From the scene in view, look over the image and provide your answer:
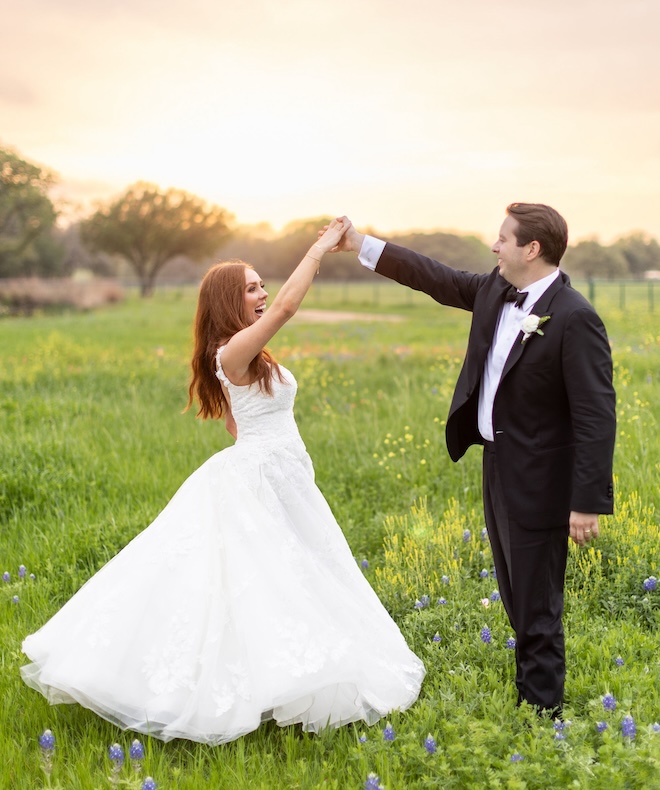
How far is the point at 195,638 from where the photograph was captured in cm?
371

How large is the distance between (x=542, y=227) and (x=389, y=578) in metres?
2.66

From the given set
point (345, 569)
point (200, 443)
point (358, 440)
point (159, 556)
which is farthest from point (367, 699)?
point (200, 443)

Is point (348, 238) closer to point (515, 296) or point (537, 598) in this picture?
point (515, 296)

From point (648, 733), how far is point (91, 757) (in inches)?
95.8

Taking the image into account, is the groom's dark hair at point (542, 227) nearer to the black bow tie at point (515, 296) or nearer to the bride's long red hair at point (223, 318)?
the black bow tie at point (515, 296)

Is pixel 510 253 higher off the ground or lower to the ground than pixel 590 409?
higher

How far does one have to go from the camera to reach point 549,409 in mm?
3518

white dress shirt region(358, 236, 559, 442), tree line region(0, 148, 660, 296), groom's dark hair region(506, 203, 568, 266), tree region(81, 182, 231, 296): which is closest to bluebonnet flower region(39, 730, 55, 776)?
white dress shirt region(358, 236, 559, 442)

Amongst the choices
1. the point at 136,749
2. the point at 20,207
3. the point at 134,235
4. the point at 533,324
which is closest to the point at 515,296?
the point at 533,324

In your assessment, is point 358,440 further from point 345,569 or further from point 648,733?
point 648,733

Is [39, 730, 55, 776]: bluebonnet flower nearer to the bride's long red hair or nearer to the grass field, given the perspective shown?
the grass field

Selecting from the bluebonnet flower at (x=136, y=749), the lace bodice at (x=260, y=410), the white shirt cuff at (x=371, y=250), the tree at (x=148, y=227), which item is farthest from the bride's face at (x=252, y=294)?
the tree at (x=148, y=227)

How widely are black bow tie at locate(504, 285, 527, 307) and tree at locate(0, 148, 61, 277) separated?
50469 mm

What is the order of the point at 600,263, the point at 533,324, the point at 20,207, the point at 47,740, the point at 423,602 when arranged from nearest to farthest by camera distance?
the point at 533,324, the point at 47,740, the point at 423,602, the point at 600,263, the point at 20,207
